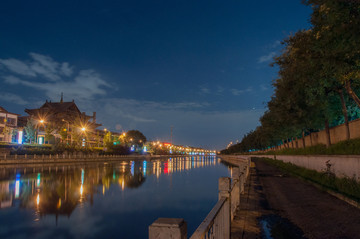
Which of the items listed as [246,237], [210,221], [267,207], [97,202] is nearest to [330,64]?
[267,207]

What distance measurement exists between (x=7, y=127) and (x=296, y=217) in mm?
75257

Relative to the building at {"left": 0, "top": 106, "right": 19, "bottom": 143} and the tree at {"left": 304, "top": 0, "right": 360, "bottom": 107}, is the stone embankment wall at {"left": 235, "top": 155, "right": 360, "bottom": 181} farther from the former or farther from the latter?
the building at {"left": 0, "top": 106, "right": 19, "bottom": 143}

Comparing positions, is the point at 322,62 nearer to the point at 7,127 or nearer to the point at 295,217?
the point at 295,217

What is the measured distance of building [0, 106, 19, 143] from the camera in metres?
67.1

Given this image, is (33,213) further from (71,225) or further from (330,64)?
(330,64)

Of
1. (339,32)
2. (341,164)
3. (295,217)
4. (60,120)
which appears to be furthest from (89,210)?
(60,120)

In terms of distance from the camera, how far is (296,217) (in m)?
9.65

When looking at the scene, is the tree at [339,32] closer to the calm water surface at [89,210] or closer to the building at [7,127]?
the calm water surface at [89,210]

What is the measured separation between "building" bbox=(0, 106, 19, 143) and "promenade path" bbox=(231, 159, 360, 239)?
232 feet

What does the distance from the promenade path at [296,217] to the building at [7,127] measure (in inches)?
2788

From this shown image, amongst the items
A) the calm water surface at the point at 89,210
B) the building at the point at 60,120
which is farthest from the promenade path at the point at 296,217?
the building at the point at 60,120

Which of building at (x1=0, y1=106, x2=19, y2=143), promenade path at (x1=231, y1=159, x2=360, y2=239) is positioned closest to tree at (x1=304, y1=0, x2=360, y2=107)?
promenade path at (x1=231, y1=159, x2=360, y2=239)

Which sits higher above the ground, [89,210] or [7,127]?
[7,127]

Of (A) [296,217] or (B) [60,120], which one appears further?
(B) [60,120]
